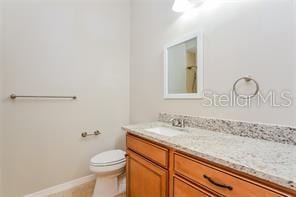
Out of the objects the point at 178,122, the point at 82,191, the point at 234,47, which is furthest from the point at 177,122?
the point at 82,191

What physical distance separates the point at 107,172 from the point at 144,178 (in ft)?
1.83

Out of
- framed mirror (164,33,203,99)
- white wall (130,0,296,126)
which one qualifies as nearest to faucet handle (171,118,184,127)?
white wall (130,0,296,126)

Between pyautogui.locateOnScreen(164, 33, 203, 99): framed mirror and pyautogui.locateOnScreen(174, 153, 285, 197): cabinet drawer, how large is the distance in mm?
708

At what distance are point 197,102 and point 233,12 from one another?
748 millimetres

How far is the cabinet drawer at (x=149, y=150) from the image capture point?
113 centimetres

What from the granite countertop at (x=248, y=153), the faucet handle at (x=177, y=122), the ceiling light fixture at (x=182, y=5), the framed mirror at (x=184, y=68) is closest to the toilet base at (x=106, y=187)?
the faucet handle at (x=177, y=122)

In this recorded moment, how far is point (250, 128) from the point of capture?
1144 millimetres

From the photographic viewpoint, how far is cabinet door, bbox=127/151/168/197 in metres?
1.15

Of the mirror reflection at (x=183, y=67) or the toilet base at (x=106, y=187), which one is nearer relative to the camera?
the mirror reflection at (x=183, y=67)

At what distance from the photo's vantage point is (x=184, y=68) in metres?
1.72

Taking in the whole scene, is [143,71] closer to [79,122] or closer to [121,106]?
[121,106]

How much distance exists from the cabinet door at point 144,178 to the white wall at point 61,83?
91 cm

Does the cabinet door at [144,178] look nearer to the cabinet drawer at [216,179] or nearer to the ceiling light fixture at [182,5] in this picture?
the cabinet drawer at [216,179]

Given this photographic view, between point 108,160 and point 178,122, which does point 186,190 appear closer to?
point 178,122
